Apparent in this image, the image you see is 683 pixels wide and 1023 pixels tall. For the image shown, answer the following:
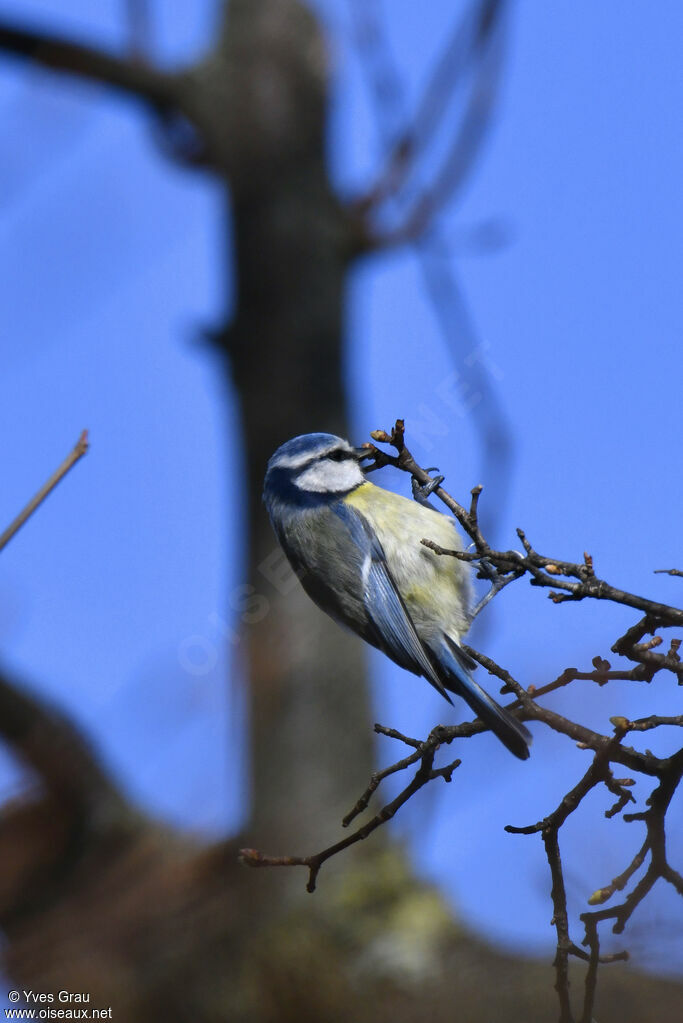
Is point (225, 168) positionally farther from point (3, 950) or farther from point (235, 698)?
point (3, 950)

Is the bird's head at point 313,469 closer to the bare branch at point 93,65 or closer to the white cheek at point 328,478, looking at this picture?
the white cheek at point 328,478

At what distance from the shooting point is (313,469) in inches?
101

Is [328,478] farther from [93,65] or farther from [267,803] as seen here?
[93,65]

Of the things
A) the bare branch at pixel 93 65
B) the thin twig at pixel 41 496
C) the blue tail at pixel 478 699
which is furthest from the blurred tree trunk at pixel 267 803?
the thin twig at pixel 41 496

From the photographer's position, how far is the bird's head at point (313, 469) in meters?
2.51

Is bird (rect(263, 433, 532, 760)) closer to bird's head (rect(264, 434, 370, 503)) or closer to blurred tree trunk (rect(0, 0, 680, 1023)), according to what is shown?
bird's head (rect(264, 434, 370, 503))

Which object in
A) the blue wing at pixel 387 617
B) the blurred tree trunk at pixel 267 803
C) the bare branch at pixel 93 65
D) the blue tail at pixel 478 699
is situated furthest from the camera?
the bare branch at pixel 93 65

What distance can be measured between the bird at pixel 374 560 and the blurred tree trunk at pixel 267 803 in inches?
32.3

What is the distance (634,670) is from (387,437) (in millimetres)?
574

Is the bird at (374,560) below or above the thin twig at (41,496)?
above

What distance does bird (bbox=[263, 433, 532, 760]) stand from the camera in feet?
7.69

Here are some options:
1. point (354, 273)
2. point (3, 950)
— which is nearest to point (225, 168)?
point (354, 273)

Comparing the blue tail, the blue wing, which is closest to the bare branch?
the blue wing

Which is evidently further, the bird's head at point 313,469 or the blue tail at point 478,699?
the bird's head at point 313,469
